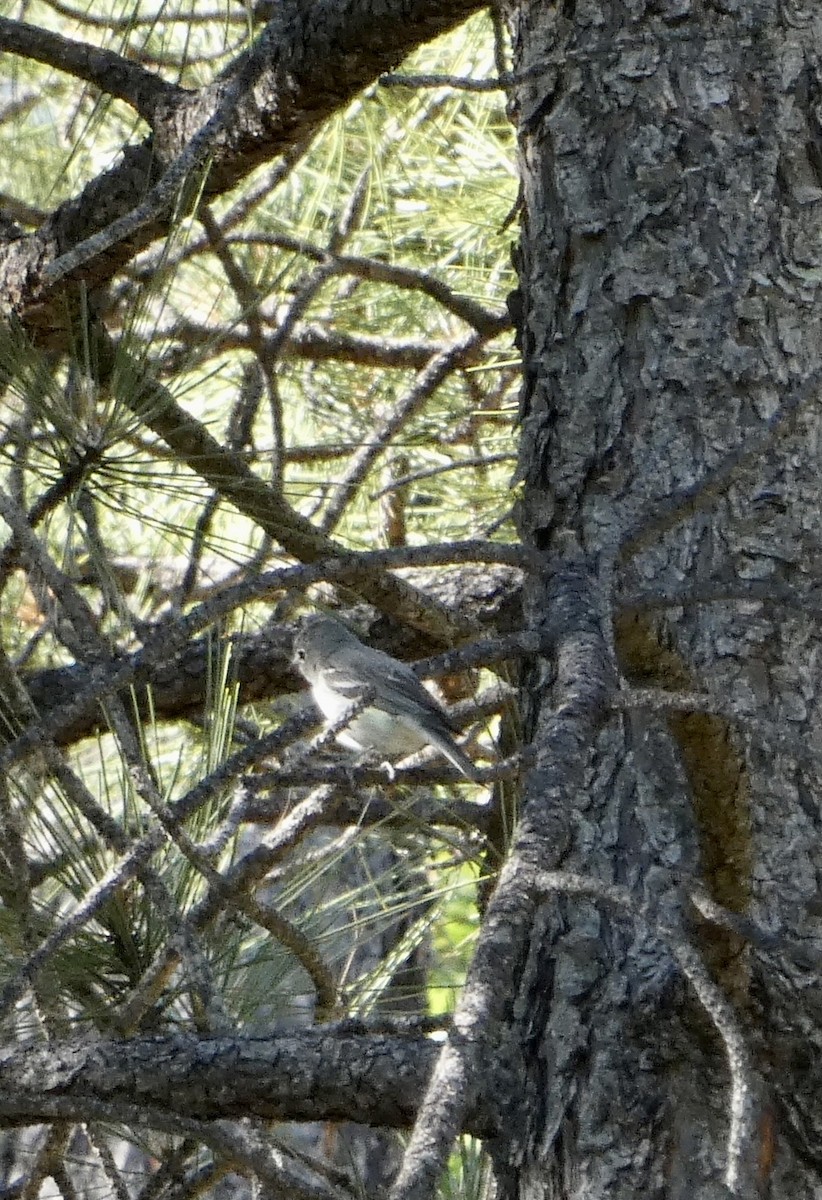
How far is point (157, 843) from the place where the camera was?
1321mm

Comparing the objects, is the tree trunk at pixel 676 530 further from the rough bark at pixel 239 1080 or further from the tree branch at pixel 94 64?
the tree branch at pixel 94 64

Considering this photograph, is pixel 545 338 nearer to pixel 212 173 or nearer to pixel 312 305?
pixel 212 173

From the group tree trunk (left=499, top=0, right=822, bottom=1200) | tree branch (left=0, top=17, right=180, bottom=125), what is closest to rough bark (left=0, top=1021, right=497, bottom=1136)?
tree trunk (left=499, top=0, right=822, bottom=1200)

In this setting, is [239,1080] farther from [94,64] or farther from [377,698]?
[377,698]

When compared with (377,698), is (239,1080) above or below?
below

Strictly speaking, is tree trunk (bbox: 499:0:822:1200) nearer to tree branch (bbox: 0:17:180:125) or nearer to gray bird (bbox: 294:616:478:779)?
tree branch (bbox: 0:17:180:125)

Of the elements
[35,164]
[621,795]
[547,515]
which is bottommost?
[621,795]

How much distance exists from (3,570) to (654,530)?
133cm

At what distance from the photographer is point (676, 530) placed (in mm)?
1441

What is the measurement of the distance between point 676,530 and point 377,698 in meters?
1.41

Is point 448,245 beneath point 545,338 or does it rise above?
above

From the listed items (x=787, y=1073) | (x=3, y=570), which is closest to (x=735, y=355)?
(x=787, y=1073)

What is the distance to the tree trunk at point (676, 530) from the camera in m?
1.22

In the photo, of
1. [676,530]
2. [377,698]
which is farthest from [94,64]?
[377,698]
